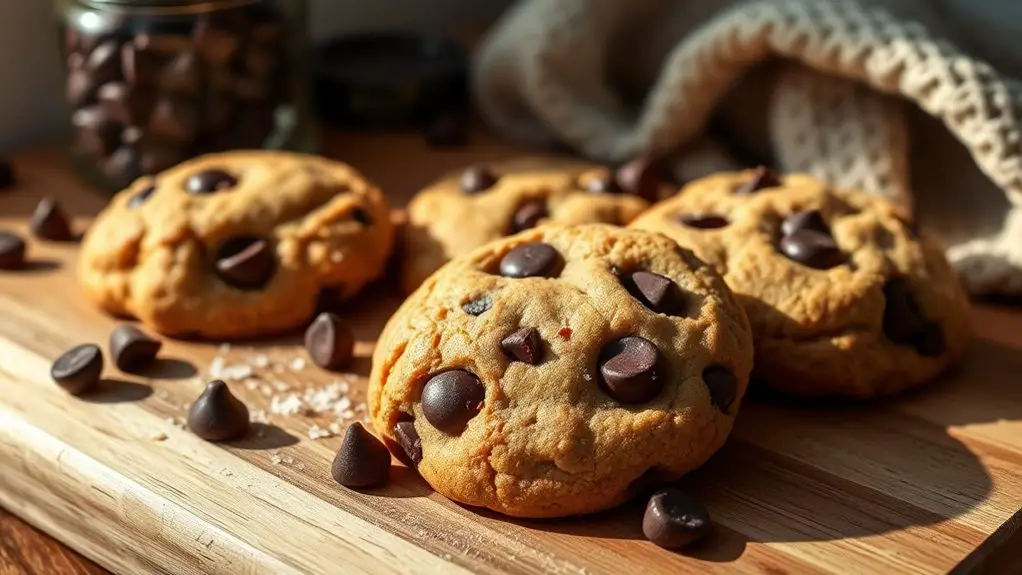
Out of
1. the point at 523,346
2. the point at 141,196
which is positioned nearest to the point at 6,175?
the point at 141,196

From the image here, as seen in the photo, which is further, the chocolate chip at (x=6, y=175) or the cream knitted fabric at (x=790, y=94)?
the chocolate chip at (x=6, y=175)

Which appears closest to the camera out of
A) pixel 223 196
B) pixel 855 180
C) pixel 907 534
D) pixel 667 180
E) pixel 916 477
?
pixel 907 534

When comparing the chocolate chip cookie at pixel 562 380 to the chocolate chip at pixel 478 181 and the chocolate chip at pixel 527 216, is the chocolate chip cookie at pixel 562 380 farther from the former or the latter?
the chocolate chip at pixel 478 181

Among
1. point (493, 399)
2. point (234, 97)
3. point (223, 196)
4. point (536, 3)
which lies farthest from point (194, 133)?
point (493, 399)

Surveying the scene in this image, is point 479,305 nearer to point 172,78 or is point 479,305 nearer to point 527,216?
point 527,216

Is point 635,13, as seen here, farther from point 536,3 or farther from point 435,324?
point 435,324

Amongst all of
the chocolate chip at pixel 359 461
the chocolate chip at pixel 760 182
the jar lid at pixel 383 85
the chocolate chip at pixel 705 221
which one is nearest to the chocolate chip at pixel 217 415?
the chocolate chip at pixel 359 461
